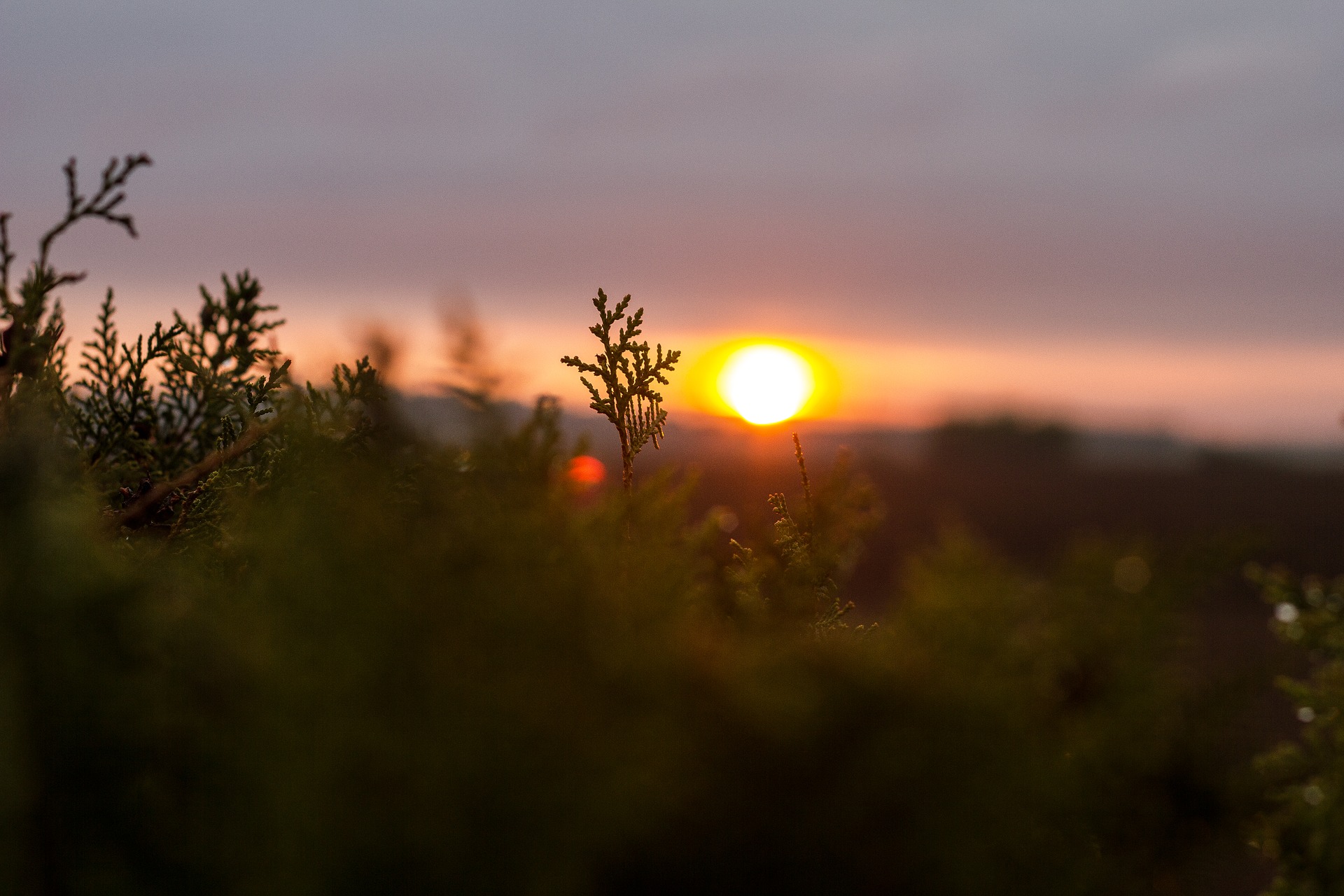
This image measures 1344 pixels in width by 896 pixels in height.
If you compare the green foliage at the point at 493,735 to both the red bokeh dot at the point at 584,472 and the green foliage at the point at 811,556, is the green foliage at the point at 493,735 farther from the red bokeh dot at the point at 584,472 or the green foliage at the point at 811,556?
the green foliage at the point at 811,556

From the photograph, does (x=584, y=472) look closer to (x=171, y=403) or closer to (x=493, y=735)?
(x=493, y=735)

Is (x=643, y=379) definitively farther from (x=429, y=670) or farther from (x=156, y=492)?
(x=429, y=670)

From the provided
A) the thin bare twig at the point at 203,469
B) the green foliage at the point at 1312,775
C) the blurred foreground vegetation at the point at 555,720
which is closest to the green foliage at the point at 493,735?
the blurred foreground vegetation at the point at 555,720

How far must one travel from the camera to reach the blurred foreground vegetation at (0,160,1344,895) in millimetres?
899

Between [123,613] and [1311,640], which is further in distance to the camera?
[1311,640]

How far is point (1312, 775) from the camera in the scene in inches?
66.7

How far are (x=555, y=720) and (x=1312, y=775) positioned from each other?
1541mm

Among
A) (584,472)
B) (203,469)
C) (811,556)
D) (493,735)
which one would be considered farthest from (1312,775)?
(203,469)

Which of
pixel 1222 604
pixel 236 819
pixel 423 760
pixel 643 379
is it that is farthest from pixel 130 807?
pixel 1222 604

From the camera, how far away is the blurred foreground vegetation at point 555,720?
90 centimetres

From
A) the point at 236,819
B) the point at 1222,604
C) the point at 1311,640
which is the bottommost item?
the point at 1222,604

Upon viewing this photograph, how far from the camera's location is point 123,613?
102 cm

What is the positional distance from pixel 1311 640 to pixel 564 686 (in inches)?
77.7

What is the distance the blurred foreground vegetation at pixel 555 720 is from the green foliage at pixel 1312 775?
1.6 inches
